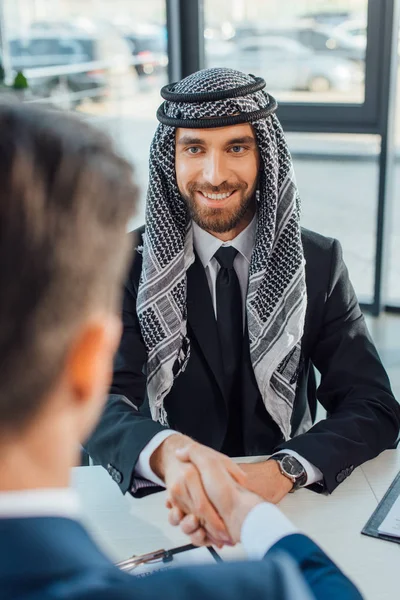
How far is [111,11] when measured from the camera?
446 cm

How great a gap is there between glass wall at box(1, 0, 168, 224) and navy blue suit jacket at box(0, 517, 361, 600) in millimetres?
4079

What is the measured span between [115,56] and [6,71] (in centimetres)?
67

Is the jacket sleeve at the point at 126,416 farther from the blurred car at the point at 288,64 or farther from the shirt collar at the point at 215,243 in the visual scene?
the blurred car at the point at 288,64

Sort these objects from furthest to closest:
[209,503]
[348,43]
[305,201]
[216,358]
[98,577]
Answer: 1. [305,201]
2. [348,43]
3. [216,358]
4. [209,503]
5. [98,577]

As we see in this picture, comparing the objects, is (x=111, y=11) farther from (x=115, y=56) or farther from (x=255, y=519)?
(x=255, y=519)

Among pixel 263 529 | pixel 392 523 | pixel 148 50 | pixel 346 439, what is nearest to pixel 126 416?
pixel 346 439

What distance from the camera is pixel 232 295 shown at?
1.83m

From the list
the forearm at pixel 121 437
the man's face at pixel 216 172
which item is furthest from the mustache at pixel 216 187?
the forearm at pixel 121 437

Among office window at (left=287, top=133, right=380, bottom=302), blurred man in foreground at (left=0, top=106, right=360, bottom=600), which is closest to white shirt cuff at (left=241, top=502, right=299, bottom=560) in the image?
blurred man in foreground at (left=0, top=106, right=360, bottom=600)

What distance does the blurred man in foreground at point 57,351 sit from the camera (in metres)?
0.51

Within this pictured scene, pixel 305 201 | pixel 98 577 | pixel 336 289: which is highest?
pixel 98 577

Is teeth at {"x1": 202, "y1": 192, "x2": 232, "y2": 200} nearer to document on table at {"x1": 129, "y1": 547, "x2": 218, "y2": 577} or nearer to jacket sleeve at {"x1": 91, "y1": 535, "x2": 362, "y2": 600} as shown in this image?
document on table at {"x1": 129, "y1": 547, "x2": 218, "y2": 577}

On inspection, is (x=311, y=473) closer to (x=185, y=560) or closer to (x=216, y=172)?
(x=185, y=560)

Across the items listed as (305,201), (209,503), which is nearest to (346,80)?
(305,201)
